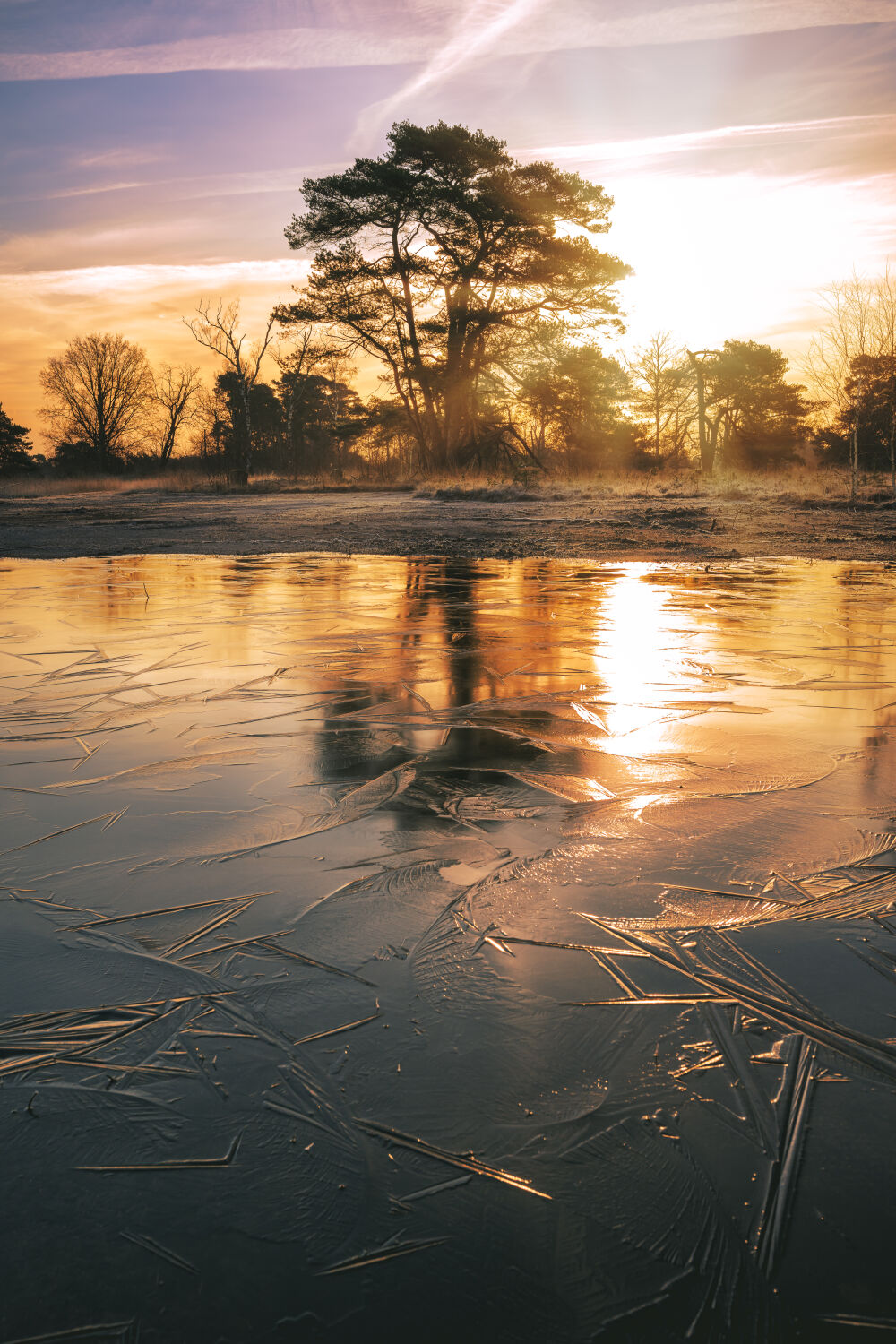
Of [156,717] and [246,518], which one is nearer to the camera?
[156,717]

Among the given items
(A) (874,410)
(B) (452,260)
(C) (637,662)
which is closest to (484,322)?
(B) (452,260)

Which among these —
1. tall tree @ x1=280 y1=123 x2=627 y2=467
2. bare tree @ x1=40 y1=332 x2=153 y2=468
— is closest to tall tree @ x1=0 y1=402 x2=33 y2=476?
bare tree @ x1=40 y1=332 x2=153 y2=468

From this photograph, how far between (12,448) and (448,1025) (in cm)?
5324

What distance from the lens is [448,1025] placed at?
137 centimetres

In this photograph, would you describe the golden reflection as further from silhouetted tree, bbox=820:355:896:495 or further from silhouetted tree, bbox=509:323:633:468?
silhouetted tree, bbox=509:323:633:468

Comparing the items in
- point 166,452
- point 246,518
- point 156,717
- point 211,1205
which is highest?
point 166,452

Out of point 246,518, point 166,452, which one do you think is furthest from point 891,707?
point 166,452

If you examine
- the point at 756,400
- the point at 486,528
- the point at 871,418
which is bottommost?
the point at 486,528

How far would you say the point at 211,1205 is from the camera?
1051 millimetres

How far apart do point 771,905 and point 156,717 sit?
226 centimetres

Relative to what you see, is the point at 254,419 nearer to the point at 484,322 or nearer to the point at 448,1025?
the point at 484,322

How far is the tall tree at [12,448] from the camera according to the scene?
46.4m

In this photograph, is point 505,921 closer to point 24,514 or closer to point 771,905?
point 771,905

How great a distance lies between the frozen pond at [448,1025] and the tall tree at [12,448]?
164 feet
